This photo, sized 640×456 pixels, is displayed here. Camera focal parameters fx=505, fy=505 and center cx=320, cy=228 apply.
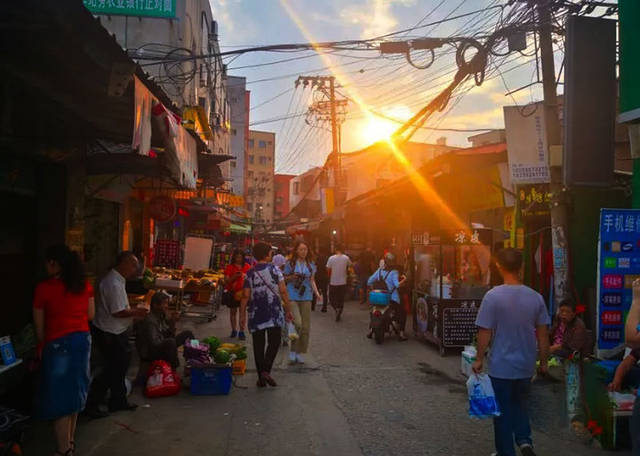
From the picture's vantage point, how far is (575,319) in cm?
614

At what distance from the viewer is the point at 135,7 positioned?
51.3 feet

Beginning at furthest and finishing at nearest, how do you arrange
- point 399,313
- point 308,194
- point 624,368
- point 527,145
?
point 308,194, point 399,313, point 527,145, point 624,368

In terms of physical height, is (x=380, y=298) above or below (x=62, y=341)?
below

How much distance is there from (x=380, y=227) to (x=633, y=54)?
47.8 feet

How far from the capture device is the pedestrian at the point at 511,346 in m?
3.96

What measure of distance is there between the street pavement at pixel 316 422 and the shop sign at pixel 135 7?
12629 mm

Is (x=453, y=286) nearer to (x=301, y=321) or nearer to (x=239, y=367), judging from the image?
(x=301, y=321)

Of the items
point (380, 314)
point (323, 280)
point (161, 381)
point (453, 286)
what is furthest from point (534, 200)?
point (161, 381)

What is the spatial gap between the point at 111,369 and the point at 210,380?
1.21 metres

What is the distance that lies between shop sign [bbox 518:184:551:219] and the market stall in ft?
3.54

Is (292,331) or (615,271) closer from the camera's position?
(615,271)

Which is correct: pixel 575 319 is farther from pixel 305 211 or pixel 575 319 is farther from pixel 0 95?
pixel 305 211

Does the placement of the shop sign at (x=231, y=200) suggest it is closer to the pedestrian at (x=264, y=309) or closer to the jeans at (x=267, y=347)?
the pedestrian at (x=264, y=309)

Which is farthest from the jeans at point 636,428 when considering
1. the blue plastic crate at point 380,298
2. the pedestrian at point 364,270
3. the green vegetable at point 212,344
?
the pedestrian at point 364,270
